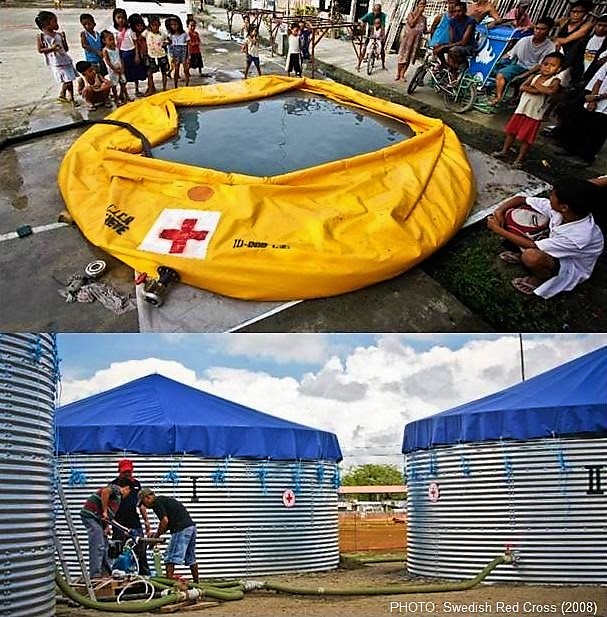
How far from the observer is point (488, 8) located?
378 inches

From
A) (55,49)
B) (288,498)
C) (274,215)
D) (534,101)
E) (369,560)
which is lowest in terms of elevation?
(369,560)

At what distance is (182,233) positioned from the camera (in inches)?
171

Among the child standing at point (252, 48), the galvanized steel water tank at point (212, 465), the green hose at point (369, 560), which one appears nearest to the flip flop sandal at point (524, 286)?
the galvanized steel water tank at point (212, 465)

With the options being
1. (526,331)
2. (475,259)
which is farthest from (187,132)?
(526,331)

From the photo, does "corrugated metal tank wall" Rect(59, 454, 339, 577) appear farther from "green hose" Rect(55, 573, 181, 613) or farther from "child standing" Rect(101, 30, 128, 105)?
"child standing" Rect(101, 30, 128, 105)

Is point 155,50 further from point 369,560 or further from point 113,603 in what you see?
point 369,560

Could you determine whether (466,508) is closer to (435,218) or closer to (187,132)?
(435,218)

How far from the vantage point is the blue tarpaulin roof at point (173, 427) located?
538cm

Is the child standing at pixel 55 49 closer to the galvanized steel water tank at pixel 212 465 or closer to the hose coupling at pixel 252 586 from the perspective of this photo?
the galvanized steel water tank at pixel 212 465

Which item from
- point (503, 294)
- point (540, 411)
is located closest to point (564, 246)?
point (503, 294)

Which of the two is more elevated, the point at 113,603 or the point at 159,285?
the point at 159,285

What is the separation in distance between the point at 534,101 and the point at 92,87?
6.41 meters

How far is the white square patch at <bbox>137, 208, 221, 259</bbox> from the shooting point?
13.7ft

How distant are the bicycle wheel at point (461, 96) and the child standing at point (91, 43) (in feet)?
18.3
